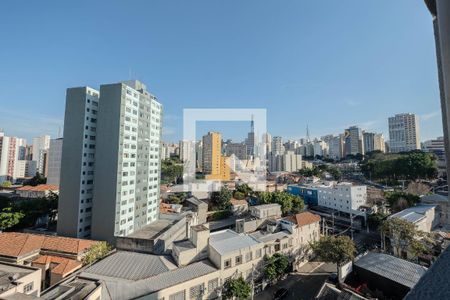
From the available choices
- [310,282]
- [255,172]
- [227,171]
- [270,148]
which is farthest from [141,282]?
[270,148]

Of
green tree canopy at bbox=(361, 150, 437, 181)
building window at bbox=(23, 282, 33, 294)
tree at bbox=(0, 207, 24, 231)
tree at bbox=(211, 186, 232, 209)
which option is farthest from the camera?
green tree canopy at bbox=(361, 150, 437, 181)

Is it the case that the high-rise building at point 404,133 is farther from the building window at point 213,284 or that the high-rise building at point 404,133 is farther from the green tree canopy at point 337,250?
the building window at point 213,284

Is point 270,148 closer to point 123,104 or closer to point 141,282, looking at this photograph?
point 123,104

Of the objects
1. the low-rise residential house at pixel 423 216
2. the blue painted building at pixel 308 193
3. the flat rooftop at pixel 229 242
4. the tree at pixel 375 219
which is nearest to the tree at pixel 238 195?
the blue painted building at pixel 308 193

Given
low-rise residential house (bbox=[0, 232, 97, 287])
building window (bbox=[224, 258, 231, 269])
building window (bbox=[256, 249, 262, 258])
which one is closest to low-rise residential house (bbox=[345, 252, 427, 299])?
building window (bbox=[256, 249, 262, 258])

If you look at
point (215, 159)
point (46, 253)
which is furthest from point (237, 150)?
point (46, 253)

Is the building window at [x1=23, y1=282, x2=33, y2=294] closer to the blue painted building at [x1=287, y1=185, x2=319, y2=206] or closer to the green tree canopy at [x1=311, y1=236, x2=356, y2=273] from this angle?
the green tree canopy at [x1=311, y1=236, x2=356, y2=273]
